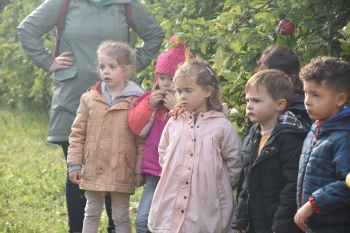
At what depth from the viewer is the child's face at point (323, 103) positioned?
3240 millimetres

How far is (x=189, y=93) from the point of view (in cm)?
401

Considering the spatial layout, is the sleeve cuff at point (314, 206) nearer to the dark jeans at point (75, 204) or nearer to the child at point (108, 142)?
the child at point (108, 142)

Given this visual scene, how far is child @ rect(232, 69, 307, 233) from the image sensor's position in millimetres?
3459

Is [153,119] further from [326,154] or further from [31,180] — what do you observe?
[31,180]

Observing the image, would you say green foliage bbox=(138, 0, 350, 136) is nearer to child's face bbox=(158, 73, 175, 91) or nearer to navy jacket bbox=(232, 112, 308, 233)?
child's face bbox=(158, 73, 175, 91)

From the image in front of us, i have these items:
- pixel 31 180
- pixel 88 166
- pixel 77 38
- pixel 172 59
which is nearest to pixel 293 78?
pixel 172 59

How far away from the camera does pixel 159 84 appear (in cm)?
445

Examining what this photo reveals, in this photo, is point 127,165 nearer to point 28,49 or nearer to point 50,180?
point 28,49

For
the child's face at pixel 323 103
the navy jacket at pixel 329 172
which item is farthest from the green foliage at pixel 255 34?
the navy jacket at pixel 329 172

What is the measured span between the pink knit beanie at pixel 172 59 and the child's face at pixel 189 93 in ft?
0.97

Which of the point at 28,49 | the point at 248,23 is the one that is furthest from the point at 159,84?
the point at 28,49

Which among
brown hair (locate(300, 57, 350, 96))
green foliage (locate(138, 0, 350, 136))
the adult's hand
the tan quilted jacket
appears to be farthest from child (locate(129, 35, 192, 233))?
brown hair (locate(300, 57, 350, 96))

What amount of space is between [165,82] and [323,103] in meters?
1.38

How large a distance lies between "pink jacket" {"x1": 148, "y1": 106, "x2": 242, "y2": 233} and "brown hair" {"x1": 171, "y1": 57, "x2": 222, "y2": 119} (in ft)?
0.24
